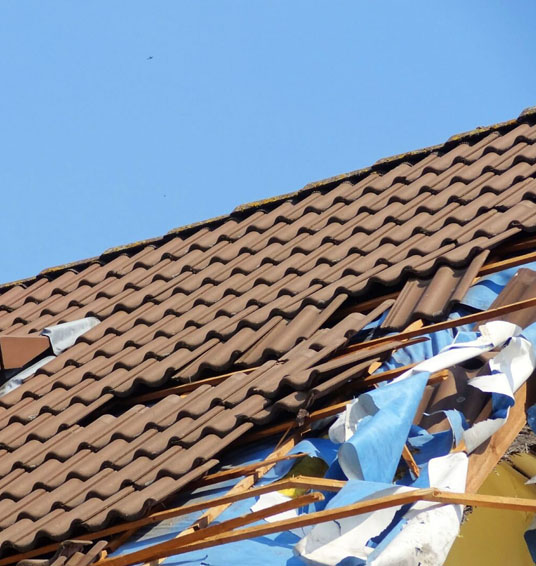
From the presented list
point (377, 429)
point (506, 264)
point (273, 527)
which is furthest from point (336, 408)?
point (506, 264)

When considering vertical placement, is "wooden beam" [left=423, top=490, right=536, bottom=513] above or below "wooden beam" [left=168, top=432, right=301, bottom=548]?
below

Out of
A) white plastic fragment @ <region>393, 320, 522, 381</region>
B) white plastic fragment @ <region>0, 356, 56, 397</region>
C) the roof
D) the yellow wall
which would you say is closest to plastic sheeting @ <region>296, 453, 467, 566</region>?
white plastic fragment @ <region>393, 320, 522, 381</region>

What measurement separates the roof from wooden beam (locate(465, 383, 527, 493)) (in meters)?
0.74

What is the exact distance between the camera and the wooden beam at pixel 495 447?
4.50 metres

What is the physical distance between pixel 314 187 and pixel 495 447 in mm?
4386

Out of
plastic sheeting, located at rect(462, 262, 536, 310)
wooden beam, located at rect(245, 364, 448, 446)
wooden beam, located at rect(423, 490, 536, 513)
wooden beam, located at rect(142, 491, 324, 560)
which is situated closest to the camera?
wooden beam, located at rect(423, 490, 536, 513)

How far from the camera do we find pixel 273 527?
4.18 m

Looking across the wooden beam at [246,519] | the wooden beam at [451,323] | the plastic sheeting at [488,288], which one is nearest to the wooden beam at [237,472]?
the wooden beam at [246,519]

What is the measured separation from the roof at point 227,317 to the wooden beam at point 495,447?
74 centimetres

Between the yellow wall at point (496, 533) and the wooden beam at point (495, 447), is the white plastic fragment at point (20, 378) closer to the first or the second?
the yellow wall at point (496, 533)

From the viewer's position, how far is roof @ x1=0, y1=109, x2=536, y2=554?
5.21m

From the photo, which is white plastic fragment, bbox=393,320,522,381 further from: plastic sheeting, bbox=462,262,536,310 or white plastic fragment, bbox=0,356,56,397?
white plastic fragment, bbox=0,356,56,397

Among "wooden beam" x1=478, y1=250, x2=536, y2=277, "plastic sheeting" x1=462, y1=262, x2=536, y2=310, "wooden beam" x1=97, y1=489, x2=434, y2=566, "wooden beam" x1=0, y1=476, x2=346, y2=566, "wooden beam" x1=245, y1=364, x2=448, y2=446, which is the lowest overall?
"wooden beam" x1=97, y1=489, x2=434, y2=566

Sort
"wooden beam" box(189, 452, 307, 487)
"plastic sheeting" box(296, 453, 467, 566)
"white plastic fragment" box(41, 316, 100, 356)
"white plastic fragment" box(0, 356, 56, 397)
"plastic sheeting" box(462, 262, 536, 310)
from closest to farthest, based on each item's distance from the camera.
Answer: "plastic sheeting" box(296, 453, 467, 566) → "wooden beam" box(189, 452, 307, 487) → "plastic sheeting" box(462, 262, 536, 310) → "white plastic fragment" box(0, 356, 56, 397) → "white plastic fragment" box(41, 316, 100, 356)
